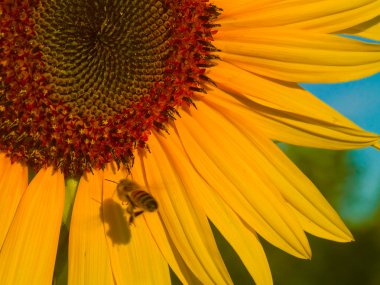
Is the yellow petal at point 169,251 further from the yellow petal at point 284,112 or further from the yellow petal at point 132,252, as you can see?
the yellow petal at point 284,112

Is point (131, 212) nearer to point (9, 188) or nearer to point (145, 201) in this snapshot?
point (145, 201)

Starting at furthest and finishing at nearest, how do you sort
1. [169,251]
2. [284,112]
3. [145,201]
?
[284,112] < [169,251] < [145,201]

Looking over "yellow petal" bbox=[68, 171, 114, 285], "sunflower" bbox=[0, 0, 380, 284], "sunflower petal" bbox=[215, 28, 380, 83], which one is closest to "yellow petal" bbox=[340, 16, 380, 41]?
"sunflower" bbox=[0, 0, 380, 284]

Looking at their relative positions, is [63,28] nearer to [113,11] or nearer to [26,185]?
[113,11]

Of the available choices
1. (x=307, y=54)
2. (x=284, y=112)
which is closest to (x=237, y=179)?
(x=284, y=112)

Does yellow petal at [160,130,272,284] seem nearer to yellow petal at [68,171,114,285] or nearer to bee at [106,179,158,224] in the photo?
bee at [106,179,158,224]

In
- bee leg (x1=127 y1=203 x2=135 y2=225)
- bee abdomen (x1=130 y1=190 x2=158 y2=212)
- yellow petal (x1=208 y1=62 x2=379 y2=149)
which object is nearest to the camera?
bee abdomen (x1=130 y1=190 x2=158 y2=212)

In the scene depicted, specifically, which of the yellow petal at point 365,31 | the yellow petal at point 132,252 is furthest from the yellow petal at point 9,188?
the yellow petal at point 365,31
